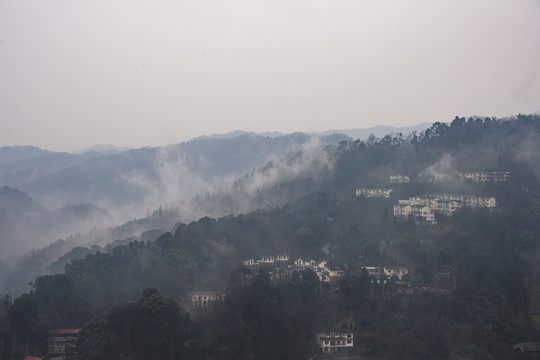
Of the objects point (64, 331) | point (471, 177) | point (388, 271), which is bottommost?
point (64, 331)

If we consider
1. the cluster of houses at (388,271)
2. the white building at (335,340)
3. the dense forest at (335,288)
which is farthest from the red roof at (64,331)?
the cluster of houses at (388,271)

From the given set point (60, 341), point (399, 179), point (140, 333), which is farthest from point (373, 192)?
point (60, 341)

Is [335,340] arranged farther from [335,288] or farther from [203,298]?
[203,298]

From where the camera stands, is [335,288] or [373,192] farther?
[373,192]

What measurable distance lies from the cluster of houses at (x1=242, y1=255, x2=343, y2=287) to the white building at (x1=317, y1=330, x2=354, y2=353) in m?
2.98

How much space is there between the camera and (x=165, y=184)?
5725 cm

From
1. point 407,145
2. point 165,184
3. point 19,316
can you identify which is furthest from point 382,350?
point 165,184

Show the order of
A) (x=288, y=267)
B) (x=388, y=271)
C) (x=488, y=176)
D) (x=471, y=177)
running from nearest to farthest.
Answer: (x=388, y=271)
(x=288, y=267)
(x=488, y=176)
(x=471, y=177)

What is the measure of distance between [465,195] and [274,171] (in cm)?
A: 1482

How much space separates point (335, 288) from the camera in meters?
16.3

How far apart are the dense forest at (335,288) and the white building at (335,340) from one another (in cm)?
23

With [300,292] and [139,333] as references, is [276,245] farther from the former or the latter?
[139,333]

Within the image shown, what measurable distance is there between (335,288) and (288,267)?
2.36m

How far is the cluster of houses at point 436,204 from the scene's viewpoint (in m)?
20.3
